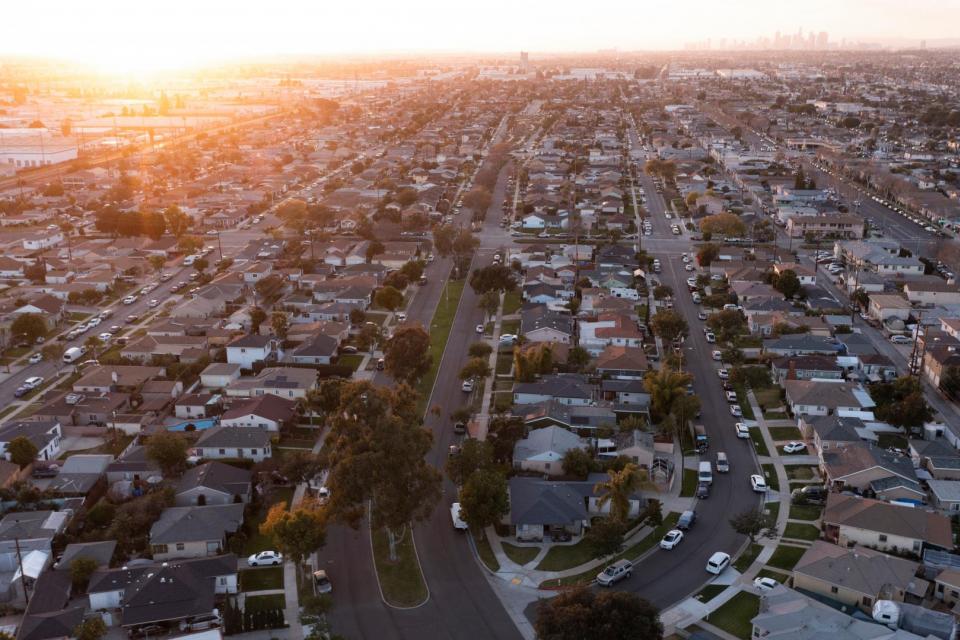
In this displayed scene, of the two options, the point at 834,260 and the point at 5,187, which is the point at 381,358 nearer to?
the point at 834,260

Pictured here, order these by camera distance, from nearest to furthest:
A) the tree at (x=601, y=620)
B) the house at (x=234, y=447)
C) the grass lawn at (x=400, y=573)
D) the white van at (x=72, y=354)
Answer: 1. the tree at (x=601, y=620)
2. the grass lawn at (x=400, y=573)
3. the house at (x=234, y=447)
4. the white van at (x=72, y=354)

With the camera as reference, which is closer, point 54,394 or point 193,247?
point 54,394

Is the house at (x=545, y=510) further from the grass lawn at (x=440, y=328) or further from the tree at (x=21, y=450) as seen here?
the tree at (x=21, y=450)

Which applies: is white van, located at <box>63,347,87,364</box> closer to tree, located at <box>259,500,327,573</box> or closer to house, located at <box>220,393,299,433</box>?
house, located at <box>220,393,299,433</box>

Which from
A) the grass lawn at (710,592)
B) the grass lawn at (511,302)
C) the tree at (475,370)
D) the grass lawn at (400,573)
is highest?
the tree at (475,370)

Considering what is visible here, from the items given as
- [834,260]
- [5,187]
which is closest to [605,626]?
[834,260]

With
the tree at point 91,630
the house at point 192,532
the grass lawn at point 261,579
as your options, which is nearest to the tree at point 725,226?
the house at point 192,532
